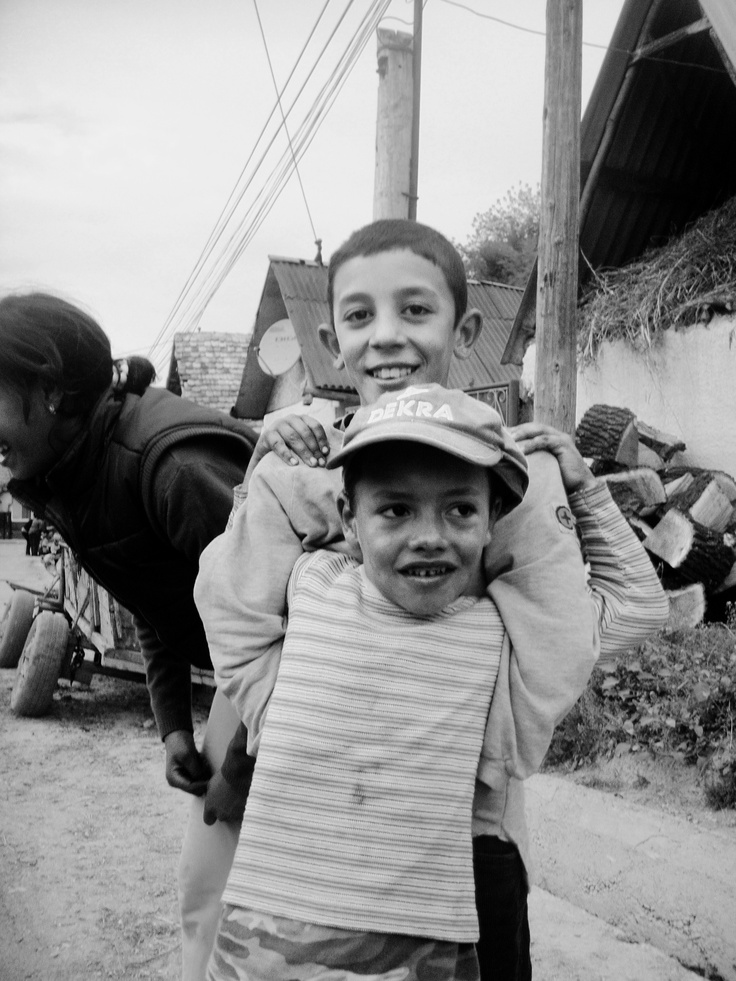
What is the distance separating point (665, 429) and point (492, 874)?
633 centimetres

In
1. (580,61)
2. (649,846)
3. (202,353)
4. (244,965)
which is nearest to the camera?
(244,965)

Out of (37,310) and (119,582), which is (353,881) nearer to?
(119,582)

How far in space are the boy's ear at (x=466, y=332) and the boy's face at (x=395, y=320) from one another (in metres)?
0.08

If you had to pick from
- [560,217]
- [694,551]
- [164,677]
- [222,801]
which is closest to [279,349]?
[560,217]

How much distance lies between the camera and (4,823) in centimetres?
457

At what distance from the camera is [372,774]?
1.26 m

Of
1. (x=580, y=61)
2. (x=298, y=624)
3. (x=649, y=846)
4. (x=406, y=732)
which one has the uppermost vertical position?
(x=580, y=61)

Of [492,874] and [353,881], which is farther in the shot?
[492,874]

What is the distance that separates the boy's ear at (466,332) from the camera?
69.1 inches

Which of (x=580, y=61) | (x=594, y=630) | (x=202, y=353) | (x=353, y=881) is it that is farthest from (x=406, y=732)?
(x=202, y=353)

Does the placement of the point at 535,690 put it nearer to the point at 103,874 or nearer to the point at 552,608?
the point at 552,608

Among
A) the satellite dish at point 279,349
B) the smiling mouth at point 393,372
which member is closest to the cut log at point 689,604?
the smiling mouth at point 393,372

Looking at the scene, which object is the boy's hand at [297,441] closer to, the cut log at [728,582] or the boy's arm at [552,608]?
the boy's arm at [552,608]

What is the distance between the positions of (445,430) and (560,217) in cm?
429
